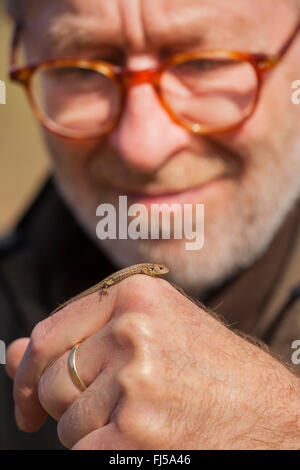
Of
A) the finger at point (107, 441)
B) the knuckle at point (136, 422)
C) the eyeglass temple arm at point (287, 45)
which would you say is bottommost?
the finger at point (107, 441)

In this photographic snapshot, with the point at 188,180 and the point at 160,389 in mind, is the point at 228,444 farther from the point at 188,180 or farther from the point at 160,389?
the point at 188,180

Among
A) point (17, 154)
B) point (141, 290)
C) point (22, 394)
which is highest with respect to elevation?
point (141, 290)

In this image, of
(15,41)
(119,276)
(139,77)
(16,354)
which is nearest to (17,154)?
(15,41)

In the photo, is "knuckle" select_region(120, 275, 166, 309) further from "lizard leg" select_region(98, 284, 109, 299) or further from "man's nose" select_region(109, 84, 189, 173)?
"man's nose" select_region(109, 84, 189, 173)

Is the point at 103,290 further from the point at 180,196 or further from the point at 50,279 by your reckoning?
the point at 50,279

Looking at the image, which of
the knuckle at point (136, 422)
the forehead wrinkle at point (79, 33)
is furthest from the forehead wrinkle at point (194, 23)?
the knuckle at point (136, 422)

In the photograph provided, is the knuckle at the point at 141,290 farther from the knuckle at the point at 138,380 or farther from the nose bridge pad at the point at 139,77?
the nose bridge pad at the point at 139,77
